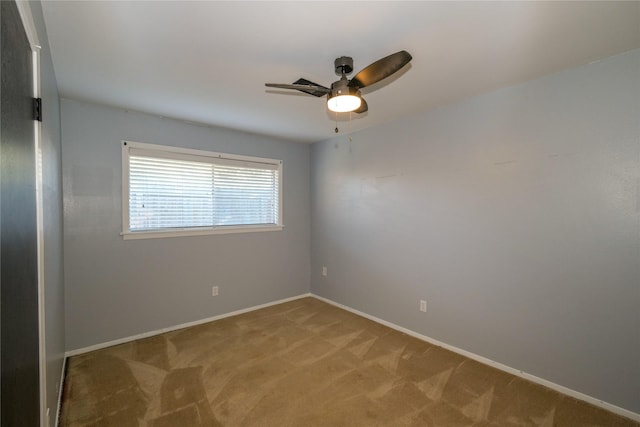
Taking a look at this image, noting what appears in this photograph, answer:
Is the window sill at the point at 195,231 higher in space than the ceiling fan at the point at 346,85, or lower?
lower

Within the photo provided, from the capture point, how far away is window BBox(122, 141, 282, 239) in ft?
9.95

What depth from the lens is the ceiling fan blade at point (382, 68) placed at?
1.53 metres

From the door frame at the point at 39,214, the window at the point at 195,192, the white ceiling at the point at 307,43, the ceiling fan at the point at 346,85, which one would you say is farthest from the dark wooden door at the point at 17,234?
the window at the point at 195,192

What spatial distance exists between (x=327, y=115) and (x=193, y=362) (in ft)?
9.01

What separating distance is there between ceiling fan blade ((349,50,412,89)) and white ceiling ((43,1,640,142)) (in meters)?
0.21

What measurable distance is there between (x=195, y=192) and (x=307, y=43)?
2.32 m

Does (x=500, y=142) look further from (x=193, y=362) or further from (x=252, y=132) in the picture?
(x=193, y=362)

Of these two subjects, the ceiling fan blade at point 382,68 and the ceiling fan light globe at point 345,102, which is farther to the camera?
the ceiling fan light globe at point 345,102

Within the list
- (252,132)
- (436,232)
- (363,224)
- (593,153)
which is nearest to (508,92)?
(593,153)

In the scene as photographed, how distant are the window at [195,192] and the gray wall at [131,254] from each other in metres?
0.09

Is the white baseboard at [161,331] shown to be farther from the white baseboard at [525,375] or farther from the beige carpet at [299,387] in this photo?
the white baseboard at [525,375]

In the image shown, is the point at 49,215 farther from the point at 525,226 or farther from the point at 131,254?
the point at 525,226

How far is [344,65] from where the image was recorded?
188 centimetres

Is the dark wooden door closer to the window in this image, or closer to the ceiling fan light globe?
the ceiling fan light globe
